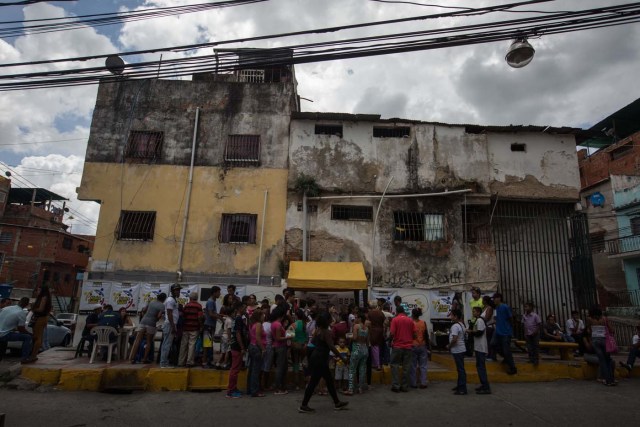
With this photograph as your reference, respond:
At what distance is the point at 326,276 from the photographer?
43.2 ft

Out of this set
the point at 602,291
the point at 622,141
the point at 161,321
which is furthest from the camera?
the point at 622,141

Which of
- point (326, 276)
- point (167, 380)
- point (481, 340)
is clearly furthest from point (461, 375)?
point (326, 276)

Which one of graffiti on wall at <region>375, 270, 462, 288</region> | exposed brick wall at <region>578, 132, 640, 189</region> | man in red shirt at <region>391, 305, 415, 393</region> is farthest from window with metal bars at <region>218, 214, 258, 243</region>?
exposed brick wall at <region>578, 132, 640, 189</region>

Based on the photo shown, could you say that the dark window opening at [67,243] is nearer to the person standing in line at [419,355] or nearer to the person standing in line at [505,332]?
the person standing in line at [419,355]

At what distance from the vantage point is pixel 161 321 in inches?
399

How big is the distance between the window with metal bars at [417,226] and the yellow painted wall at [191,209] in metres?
4.33

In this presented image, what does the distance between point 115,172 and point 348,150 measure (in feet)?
29.8

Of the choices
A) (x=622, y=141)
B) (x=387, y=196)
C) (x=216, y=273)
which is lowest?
(x=216, y=273)

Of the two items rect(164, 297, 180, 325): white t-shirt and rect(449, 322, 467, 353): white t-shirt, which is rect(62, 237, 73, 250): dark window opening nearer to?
rect(164, 297, 180, 325): white t-shirt

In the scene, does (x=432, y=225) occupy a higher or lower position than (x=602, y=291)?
higher

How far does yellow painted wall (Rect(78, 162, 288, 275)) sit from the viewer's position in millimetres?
14617

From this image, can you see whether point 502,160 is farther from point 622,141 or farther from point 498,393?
point 622,141

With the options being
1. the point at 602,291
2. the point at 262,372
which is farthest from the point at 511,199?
the point at 602,291

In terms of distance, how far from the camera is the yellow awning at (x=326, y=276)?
41.7 ft
